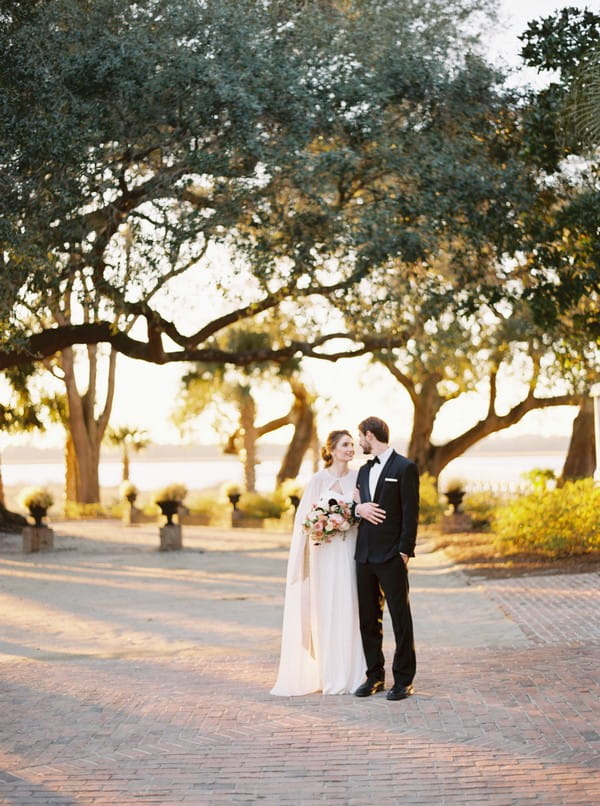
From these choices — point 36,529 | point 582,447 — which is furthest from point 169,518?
point 582,447

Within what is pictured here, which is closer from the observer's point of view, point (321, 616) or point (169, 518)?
point (321, 616)

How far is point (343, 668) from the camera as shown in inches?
316

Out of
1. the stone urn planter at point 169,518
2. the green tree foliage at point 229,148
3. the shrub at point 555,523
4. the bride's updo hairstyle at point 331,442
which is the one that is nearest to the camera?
the bride's updo hairstyle at point 331,442

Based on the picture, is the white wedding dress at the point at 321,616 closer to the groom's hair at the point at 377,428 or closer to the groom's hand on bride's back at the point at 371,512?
the groom's hand on bride's back at the point at 371,512

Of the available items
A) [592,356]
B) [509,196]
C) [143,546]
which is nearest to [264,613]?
[509,196]

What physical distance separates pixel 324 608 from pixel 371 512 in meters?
0.84

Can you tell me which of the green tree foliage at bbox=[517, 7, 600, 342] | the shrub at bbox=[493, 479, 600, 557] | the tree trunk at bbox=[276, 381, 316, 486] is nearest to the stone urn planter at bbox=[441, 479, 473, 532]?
the shrub at bbox=[493, 479, 600, 557]

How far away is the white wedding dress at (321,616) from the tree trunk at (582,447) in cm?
2599

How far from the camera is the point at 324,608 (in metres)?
8.10

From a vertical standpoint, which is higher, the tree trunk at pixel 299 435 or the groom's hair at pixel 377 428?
the tree trunk at pixel 299 435

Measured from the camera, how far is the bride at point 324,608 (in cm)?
805

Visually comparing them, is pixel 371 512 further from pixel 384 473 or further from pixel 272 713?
pixel 272 713

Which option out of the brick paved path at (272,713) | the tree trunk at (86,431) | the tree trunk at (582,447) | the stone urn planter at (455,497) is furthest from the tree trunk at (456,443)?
the brick paved path at (272,713)

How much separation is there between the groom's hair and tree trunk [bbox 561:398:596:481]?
85.9ft
